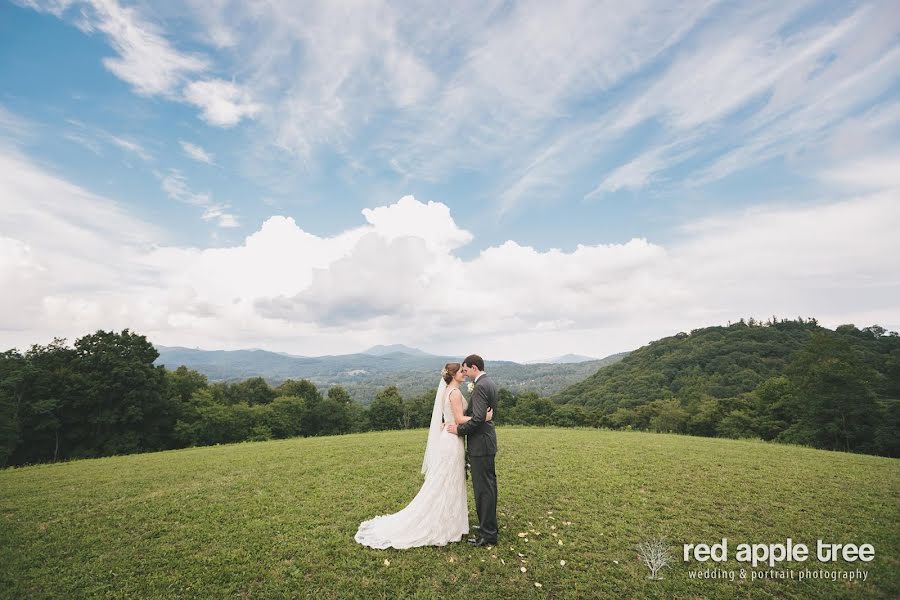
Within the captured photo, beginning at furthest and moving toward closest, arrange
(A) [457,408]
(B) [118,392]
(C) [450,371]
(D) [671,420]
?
(D) [671,420] < (B) [118,392] < (C) [450,371] < (A) [457,408]

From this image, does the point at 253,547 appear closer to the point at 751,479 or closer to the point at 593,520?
the point at 593,520

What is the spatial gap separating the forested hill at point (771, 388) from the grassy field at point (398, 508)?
61.2 ft

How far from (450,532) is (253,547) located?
137 inches

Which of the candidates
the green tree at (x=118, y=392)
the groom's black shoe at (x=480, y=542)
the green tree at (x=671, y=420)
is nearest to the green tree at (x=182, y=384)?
the green tree at (x=118, y=392)

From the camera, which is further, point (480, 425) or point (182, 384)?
point (182, 384)

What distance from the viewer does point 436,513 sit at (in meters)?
6.74

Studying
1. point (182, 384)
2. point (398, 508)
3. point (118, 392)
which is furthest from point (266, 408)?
point (398, 508)

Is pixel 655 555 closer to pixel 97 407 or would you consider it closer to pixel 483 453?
pixel 483 453

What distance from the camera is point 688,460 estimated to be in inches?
509

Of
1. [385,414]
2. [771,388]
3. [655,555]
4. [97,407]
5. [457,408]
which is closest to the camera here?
[655,555]

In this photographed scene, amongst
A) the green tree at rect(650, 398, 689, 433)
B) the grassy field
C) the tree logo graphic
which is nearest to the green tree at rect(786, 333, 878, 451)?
the grassy field

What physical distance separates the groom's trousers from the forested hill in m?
33.0

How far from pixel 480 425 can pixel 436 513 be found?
73.3 inches

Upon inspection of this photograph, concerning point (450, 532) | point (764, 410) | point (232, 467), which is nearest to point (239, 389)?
point (232, 467)
